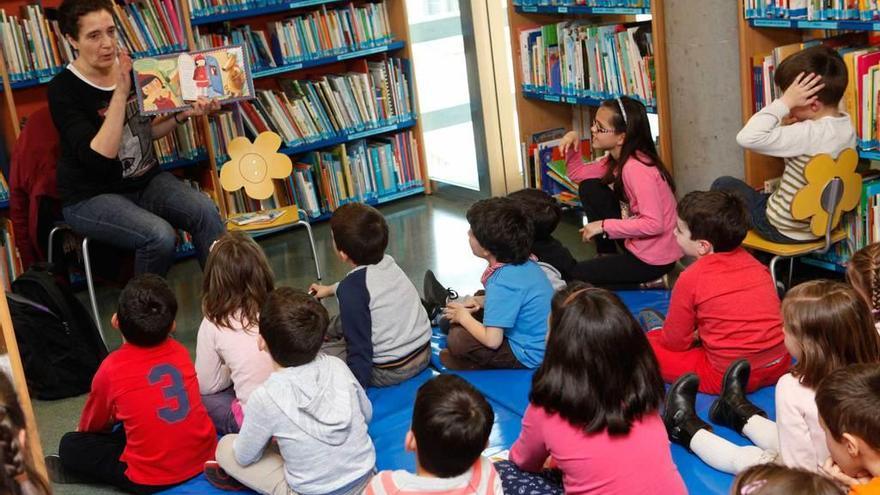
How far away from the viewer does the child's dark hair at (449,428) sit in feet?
7.07

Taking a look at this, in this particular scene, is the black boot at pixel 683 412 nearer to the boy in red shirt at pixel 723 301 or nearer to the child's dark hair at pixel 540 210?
the boy in red shirt at pixel 723 301

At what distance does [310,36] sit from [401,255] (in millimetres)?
1470

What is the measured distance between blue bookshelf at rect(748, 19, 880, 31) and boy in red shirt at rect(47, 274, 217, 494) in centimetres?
254

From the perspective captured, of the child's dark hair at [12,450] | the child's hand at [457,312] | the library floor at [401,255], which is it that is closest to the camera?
the child's dark hair at [12,450]

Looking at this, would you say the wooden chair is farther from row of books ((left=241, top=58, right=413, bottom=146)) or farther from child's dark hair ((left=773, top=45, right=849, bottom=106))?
row of books ((left=241, top=58, right=413, bottom=146))

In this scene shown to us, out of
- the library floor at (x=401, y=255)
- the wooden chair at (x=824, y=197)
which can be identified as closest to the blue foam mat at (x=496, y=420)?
the wooden chair at (x=824, y=197)

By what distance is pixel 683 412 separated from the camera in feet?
10.0

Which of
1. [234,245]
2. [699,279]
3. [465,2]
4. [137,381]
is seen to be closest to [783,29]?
[699,279]

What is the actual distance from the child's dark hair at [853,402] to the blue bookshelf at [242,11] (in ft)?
13.7

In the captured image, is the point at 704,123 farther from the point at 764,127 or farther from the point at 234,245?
the point at 234,245

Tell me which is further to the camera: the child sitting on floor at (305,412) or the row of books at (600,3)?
the row of books at (600,3)

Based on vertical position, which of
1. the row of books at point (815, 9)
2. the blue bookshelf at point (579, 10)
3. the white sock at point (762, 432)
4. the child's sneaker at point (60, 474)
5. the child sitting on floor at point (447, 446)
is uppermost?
the blue bookshelf at point (579, 10)

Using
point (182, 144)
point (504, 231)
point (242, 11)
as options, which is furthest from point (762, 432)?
point (242, 11)

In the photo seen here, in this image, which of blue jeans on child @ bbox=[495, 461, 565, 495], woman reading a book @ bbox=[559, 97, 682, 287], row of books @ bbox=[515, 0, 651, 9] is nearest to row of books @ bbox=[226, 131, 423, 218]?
row of books @ bbox=[515, 0, 651, 9]
